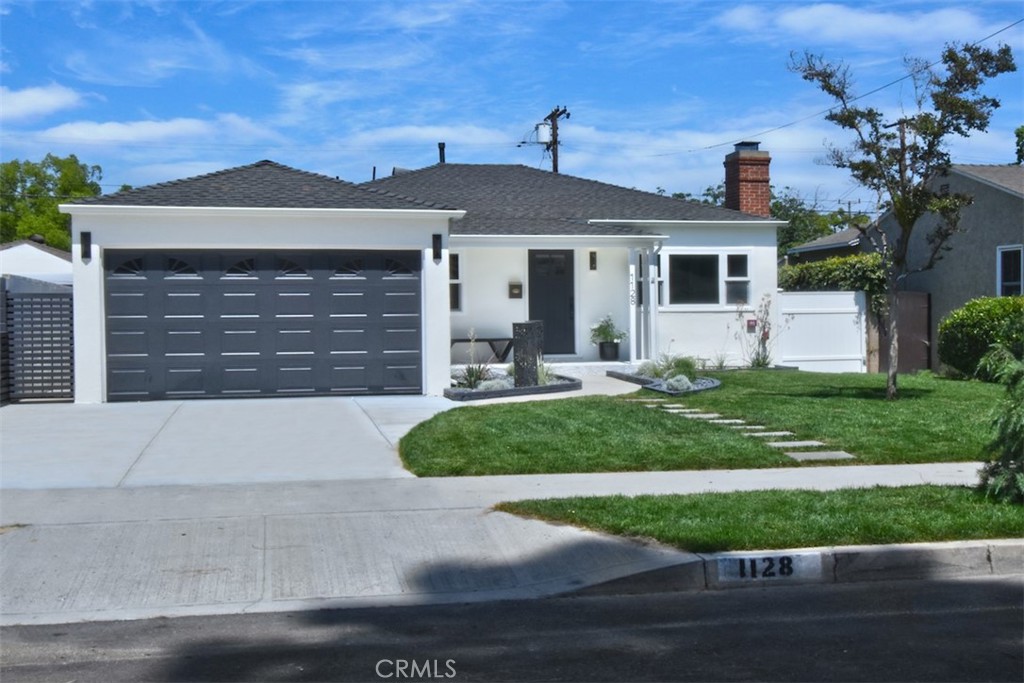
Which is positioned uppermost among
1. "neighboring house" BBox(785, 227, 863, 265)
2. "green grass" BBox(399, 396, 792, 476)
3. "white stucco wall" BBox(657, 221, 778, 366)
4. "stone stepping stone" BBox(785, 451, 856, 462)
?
"neighboring house" BBox(785, 227, 863, 265)

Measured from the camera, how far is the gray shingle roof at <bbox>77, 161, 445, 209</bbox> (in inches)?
687

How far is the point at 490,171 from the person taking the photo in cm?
2745

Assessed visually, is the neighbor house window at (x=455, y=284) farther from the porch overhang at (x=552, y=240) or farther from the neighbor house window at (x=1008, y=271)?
the neighbor house window at (x=1008, y=271)

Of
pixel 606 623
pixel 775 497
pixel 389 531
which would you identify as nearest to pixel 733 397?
pixel 775 497

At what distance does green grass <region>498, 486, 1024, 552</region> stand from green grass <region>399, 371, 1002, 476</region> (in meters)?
1.75

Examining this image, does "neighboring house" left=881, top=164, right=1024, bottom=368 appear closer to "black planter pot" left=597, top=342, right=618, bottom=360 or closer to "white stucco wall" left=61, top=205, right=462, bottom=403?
"black planter pot" left=597, top=342, right=618, bottom=360

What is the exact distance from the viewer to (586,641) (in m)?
6.32

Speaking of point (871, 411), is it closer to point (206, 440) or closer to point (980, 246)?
point (206, 440)

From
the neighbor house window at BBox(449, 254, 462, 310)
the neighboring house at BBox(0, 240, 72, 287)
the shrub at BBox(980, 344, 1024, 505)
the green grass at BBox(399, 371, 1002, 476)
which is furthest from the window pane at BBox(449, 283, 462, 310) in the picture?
the neighboring house at BBox(0, 240, 72, 287)

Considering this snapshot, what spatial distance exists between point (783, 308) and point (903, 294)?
3.22 metres

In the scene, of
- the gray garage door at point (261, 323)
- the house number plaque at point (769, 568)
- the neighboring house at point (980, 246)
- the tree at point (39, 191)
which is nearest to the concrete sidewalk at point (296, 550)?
the house number plaque at point (769, 568)

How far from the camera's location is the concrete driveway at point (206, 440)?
11039 mm

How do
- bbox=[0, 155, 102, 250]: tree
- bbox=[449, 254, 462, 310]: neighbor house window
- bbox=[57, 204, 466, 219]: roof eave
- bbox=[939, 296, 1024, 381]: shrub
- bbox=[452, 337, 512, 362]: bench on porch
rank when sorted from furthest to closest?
bbox=[0, 155, 102, 250]: tree → bbox=[449, 254, 462, 310]: neighbor house window → bbox=[452, 337, 512, 362]: bench on porch → bbox=[939, 296, 1024, 381]: shrub → bbox=[57, 204, 466, 219]: roof eave

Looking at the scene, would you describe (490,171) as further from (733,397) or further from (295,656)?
(295,656)
